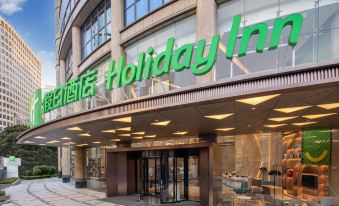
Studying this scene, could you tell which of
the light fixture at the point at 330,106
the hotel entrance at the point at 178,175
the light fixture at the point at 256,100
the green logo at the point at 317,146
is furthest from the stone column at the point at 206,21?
the green logo at the point at 317,146

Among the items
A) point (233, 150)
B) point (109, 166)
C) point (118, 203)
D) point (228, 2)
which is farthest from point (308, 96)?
point (109, 166)

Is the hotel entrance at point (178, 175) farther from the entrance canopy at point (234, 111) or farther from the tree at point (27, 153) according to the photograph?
the tree at point (27, 153)

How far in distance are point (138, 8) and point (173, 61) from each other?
362 inches

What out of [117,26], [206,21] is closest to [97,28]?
[117,26]

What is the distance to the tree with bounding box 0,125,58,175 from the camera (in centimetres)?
6103

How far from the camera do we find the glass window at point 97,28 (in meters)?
21.8

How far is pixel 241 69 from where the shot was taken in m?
12.6

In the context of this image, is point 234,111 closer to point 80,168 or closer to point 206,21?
point 206,21

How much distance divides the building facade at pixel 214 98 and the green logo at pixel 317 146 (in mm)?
56

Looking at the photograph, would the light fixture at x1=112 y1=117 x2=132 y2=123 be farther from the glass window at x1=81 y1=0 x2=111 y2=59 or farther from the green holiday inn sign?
the glass window at x1=81 y1=0 x2=111 y2=59

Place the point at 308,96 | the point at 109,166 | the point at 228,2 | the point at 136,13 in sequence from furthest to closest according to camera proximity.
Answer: the point at 109,166 < the point at 136,13 < the point at 228,2 < the point at 308,96

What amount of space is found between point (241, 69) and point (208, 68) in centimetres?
367

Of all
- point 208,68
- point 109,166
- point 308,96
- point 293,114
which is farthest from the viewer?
point 109,166

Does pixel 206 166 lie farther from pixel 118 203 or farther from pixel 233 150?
pixel 118 203
